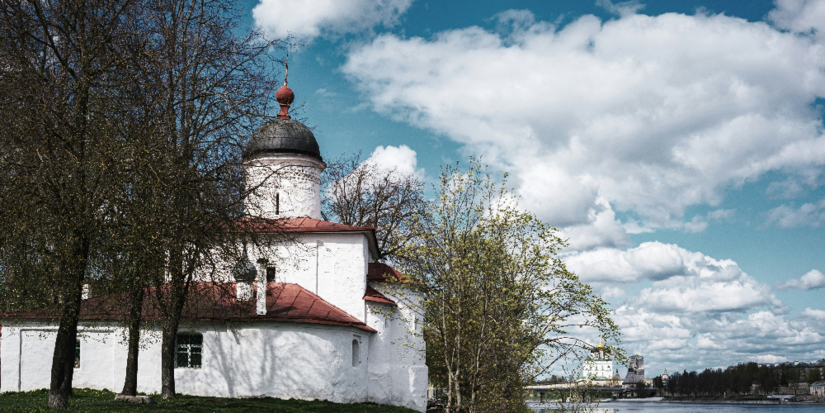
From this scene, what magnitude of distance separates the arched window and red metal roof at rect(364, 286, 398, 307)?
5.88 feet

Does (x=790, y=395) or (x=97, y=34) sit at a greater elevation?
(x=97, y=34)

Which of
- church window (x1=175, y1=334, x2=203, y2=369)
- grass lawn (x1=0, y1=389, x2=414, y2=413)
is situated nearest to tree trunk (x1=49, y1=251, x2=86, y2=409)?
grass lawn (x1=0, y1=389, x2=414, y2=413)

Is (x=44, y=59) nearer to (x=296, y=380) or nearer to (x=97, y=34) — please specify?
(x=97, y=34)

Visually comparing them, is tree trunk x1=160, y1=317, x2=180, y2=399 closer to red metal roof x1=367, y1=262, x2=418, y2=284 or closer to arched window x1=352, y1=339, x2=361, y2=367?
arched window x1=352, y1=339, x2=361, y2=367

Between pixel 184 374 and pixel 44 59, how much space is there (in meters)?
12.8

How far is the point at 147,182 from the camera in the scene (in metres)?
12.5

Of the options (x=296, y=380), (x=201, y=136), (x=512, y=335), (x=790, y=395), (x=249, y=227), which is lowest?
(x=790, y=395)

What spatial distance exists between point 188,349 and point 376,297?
7271 mm

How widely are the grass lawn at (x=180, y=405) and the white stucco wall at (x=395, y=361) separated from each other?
1213 millimetres

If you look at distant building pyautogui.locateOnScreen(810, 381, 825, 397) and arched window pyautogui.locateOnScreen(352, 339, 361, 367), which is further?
distant building pyautogui.locateOnScreen(810, 381, 825, 397)

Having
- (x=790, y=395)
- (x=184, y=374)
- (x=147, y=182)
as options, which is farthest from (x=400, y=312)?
(x=790, y=395)

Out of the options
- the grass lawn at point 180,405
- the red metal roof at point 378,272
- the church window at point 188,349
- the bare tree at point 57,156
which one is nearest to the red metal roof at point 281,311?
the church window at point 188,349

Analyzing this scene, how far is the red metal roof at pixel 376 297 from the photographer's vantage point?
1019 inches

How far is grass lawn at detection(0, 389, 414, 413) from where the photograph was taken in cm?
1458
